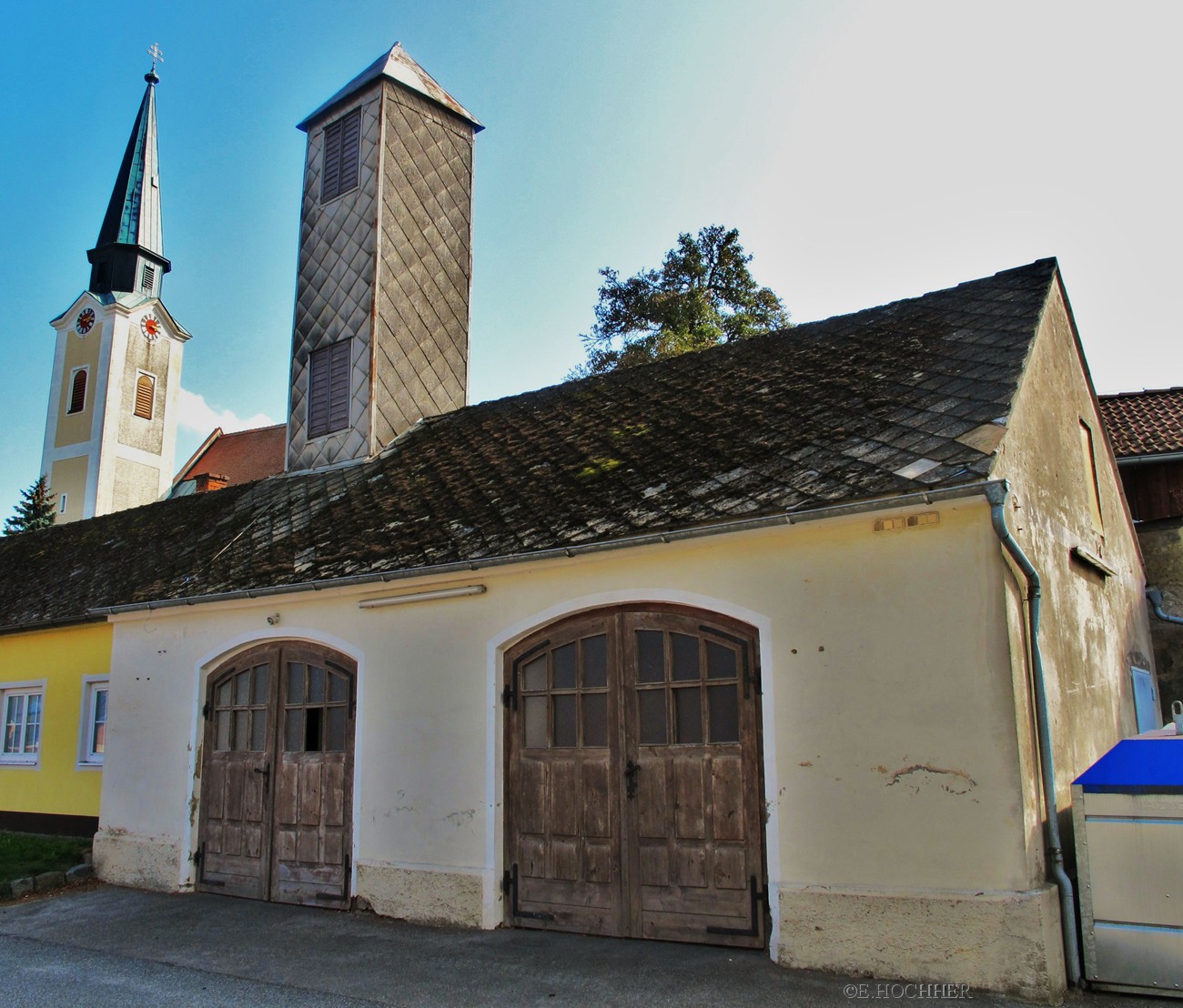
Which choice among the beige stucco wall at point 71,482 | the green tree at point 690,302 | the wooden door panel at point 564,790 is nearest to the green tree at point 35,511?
the beige stucco wall at point 71,482

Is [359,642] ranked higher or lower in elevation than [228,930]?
higher

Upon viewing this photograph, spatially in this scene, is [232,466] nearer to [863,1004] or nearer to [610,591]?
[610,591]

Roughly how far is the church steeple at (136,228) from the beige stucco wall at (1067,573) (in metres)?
37.1

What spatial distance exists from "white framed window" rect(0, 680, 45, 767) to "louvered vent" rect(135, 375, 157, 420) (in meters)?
→ 25.5

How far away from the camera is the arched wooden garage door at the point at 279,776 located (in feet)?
30.1

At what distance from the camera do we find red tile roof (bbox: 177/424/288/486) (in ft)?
111

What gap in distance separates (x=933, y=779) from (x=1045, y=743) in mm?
887

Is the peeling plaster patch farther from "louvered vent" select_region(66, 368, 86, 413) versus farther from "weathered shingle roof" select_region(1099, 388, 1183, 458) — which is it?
"louvered vent" select_region(66, 368, 86, 413)

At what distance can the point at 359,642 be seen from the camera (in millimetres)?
9203

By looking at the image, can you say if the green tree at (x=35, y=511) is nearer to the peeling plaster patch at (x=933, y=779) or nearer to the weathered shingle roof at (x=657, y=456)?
the weathered shingle roof at (x=657, y=456)

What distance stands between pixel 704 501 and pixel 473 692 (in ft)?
8.95

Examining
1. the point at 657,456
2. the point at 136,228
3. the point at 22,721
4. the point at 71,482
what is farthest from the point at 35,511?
the point at 657,456

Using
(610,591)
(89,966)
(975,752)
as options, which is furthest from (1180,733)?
(89,966)

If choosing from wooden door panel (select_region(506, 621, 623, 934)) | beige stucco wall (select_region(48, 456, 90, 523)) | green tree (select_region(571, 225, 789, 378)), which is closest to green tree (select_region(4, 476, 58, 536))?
beige stucco wall (select_region(48, 456, 90, 523))
